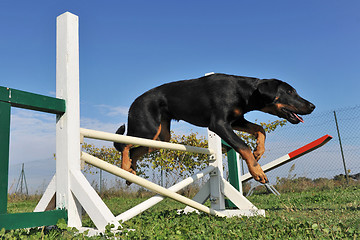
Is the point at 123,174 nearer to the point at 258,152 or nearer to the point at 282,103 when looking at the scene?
the point at 258,152

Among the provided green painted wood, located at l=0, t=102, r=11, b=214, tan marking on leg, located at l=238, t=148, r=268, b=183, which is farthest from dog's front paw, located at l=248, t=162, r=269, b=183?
green painted wood, located at l=0, t=102, r=11, b=214

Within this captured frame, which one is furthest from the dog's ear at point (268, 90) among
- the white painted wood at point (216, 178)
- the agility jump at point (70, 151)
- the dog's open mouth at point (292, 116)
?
the agility jump at point (70, 151)

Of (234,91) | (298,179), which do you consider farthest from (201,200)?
(298,179)

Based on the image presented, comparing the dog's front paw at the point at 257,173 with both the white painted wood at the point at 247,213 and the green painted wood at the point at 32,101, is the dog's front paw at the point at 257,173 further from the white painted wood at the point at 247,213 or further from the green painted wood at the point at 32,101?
the green painted wood at the point at 32,101

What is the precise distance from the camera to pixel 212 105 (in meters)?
2.71

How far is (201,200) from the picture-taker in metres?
3.32

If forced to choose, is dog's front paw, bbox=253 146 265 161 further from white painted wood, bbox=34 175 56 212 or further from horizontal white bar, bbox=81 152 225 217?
white painted wood, bbox=34 175 56 212

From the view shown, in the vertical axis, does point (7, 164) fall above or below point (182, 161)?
below

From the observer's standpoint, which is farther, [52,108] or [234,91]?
[234,91]

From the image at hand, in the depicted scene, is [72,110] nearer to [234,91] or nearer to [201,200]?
[234,91]

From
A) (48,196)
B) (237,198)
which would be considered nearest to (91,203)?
(48,196)

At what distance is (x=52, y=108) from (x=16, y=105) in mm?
202

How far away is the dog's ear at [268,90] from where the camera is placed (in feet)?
9.02

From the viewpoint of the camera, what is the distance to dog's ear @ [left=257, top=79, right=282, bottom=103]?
2.75 metres
